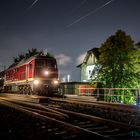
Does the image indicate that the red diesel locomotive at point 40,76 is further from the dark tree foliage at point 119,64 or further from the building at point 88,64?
the building at point 88,64

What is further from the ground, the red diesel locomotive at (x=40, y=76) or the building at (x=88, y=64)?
the building at (x=88, y=64)

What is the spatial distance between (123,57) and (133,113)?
50.2ft

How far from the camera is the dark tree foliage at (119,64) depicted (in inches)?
1042

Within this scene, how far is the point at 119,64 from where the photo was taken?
1056 inches

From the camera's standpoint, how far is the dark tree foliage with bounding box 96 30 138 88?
26469mm

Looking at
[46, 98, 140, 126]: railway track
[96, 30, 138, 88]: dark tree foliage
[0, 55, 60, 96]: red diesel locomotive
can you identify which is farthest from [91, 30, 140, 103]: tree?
[46, 98, 140, 126]: railway track

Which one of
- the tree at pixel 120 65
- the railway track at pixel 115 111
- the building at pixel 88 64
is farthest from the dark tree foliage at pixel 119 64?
the building at pixel 88 64

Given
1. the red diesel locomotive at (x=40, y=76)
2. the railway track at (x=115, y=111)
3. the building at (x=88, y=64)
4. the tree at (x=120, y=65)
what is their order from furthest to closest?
1. the building at (x=88, y=64)
2. the tree at (x=120, y=65)
3. the red diesel locomotive at (x=40, y=76)
4. the railway track at (x=115, y=111)

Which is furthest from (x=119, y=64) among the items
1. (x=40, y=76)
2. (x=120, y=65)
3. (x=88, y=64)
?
(x=88, y=64)

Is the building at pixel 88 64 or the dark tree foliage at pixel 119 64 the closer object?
the dark tree foliage at pixel 119 64

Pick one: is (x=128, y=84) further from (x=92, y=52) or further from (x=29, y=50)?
(x=29, y=50)

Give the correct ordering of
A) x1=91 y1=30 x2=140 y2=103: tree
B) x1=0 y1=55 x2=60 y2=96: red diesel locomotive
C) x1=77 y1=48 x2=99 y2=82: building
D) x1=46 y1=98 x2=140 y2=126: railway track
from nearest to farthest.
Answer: x1=46 y1=98 x2=140 y2=126: railway track < x1=0 y1=55 x2=60 y2=96: red diesel locomotive < x1=91 y1=30 x2=140 y2=103: tree < x1=77 y1=48 x2=99 y2=82: building

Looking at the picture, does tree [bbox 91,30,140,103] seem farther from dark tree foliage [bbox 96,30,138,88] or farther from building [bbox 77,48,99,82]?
building [bbox 77,48,99,82]

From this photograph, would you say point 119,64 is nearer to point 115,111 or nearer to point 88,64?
point 115,111
